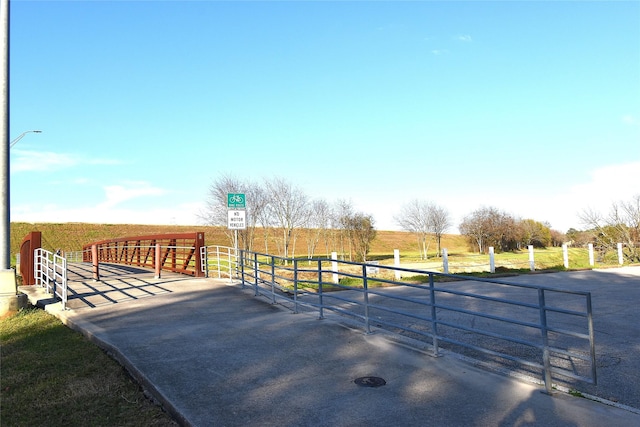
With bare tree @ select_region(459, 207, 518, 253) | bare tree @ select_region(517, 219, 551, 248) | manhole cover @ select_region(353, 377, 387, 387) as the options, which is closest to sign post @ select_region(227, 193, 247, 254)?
manhole cover @ select_region(353, 377, 387, 387)

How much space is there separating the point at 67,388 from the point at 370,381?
3.39m

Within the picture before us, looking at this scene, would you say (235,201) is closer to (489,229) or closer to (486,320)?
(486,320)

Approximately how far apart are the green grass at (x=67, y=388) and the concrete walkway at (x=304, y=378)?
205mm

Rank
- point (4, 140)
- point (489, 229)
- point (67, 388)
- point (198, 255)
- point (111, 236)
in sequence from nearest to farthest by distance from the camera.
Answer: point (67, 388) → point (4, 140) → point (198, 255) → point (489, 229) → point (111, 236)

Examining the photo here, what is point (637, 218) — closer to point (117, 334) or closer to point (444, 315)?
point (444, 315)

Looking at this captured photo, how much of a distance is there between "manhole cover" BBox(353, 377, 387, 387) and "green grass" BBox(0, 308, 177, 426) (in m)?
1.98

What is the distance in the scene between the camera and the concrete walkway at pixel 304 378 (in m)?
4.00

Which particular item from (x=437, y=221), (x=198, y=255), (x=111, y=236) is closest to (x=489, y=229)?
(x=437, y=221)

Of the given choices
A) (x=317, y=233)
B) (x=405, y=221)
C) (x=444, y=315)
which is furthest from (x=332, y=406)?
(x=405, y=221)

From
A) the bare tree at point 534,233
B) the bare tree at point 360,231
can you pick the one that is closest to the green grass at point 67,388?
the bare tree at point 360,231

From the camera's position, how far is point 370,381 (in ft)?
16.2

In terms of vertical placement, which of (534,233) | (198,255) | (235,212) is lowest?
(534,233)

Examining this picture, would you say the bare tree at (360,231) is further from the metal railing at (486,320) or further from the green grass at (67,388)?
the green grass at (67,388)

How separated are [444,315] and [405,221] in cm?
4265
